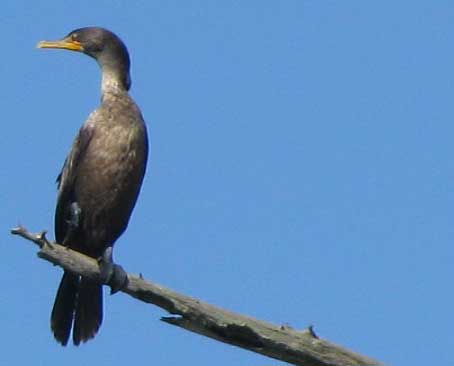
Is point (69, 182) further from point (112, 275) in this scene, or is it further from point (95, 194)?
point (112, 275)

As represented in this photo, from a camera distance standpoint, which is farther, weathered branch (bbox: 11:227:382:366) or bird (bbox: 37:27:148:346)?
bird (bbox: 37:27:148:346)

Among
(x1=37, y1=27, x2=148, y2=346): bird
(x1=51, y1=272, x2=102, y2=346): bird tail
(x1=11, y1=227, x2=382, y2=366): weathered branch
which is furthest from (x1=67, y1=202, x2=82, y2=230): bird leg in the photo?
(x1=11, y1=227, x2=382, y2=366): weathered branch

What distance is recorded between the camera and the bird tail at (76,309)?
7.82m

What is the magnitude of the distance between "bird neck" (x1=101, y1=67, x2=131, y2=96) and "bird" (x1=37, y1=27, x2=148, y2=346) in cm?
5

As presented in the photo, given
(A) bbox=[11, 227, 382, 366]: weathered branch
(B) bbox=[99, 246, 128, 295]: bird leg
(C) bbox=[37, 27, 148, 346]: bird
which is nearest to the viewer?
(A) bbox=[11, 227, 382, 366]: weathered branch

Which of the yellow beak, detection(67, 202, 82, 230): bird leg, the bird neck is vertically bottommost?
detection(67, 202, 82, 230): bird leg

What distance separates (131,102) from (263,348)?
8.54 ft

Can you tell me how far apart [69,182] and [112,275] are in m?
1.32

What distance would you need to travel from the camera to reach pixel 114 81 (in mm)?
8109

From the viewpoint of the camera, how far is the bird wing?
7824 mm

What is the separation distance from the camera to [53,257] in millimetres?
5984

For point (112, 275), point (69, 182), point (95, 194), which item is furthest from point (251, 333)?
point (69, 182)

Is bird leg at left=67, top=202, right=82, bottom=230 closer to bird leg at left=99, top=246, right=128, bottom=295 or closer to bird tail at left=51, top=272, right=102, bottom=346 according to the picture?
bird tail at left=51, top=272, right=102, bottom=346

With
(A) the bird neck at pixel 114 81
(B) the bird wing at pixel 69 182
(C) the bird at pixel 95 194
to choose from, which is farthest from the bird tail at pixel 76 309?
(A) the bird neck at pixel 114 81
